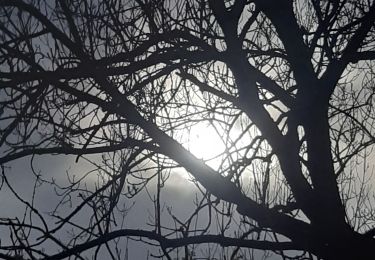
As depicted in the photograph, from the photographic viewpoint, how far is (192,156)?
3258mm

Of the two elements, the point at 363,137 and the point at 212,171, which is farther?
the point at 363,137

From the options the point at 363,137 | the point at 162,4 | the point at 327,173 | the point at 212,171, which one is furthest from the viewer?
the point at 363,137

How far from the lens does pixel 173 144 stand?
3.26 m

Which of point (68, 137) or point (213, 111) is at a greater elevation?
point (213, 111)

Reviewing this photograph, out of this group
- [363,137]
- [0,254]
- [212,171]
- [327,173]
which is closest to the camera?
[0,254]

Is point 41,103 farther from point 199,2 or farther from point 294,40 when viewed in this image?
point 294,40

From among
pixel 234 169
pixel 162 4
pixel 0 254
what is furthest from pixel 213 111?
pixel 0 254

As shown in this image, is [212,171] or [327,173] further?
[327,173]

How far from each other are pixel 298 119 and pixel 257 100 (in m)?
0.29

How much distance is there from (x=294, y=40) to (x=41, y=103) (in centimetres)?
180

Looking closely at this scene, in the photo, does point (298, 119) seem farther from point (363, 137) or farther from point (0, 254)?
point (0, 254)

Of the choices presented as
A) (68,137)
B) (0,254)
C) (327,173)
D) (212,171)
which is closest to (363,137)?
(327,173)

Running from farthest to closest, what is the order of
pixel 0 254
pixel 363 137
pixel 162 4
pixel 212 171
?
pixel 363 137 → pixel 162 4 → pixel 212 171 → pixel 0 254

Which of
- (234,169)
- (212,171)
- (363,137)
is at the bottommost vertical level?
(212,171)
